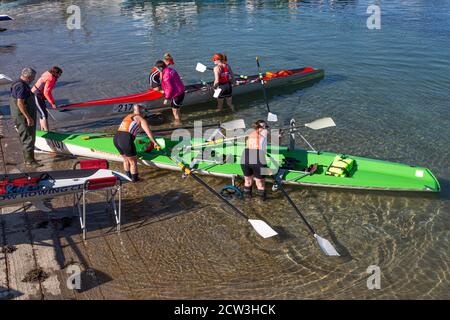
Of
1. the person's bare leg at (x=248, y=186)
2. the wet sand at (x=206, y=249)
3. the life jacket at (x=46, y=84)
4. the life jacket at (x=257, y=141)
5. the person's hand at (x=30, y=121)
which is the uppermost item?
the life jacket at (x=46, y=84)

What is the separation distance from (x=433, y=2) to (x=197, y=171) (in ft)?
85.6

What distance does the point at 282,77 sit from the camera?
15.3 metres

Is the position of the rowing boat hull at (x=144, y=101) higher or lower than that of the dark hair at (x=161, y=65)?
lower

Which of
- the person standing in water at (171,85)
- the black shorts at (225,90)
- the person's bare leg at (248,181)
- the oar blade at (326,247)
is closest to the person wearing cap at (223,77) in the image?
the black shorts at (225,90)

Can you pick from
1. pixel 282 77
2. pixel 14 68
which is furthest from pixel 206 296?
pixel 14 68

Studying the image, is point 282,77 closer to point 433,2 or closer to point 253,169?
point 253,169

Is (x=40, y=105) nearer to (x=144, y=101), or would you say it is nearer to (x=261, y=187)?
(x=144, y=101)

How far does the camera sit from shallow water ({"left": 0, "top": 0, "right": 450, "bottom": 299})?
6.92m

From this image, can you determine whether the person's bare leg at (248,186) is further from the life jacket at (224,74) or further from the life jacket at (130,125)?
Answer: the life jacket at (224,74)

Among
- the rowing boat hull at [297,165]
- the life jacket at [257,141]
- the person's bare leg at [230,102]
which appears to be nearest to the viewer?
the life jacket at [257,141]

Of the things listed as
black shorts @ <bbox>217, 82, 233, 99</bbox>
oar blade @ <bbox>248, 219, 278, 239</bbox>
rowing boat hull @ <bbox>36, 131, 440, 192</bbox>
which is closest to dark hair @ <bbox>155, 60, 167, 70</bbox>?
black shorts @ <bbox>217, 82, 233, 99</bbox>

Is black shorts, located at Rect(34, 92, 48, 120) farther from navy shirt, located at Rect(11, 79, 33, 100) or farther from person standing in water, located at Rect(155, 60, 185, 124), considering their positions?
person standing in water, located at Rect(155, 60, 185, 124)

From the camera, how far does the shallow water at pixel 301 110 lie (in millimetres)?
6922

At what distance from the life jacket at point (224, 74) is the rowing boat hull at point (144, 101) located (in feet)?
3.56
